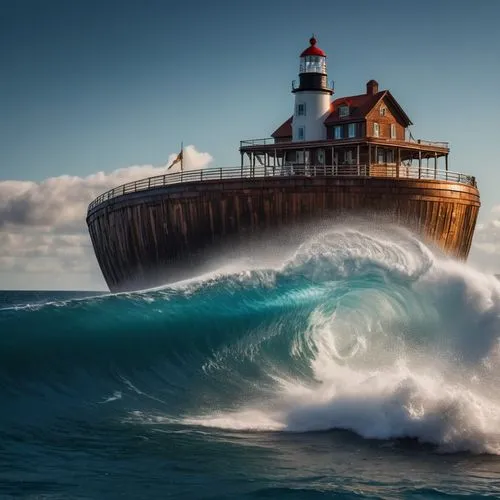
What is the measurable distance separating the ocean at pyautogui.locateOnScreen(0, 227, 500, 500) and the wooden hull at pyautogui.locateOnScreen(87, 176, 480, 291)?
12.7 metres

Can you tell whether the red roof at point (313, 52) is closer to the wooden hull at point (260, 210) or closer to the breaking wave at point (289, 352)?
the wooden hull at point (260, 210)

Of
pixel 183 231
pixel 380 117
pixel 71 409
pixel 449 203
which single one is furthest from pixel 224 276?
pixel 380 117

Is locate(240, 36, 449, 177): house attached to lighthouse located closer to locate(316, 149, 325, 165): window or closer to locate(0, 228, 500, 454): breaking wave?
locate(316, 149, 325, 165): window

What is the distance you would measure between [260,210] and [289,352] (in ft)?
55.2

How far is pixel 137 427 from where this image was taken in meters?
11.0

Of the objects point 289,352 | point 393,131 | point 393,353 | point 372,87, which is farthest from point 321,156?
point 393,353

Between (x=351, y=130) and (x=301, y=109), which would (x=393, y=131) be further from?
(x=301, y=109)

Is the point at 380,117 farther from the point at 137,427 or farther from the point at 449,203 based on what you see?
the point at 137,427

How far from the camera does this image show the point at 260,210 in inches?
1277

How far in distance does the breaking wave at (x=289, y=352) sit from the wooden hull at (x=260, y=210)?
42.5 ft

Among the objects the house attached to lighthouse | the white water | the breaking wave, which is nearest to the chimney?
the house attached to lighthouse

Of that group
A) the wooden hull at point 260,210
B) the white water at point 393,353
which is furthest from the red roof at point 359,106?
the white water at point 393,353

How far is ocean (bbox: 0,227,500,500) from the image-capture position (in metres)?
8.88

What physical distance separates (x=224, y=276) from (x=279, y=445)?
769 cm
